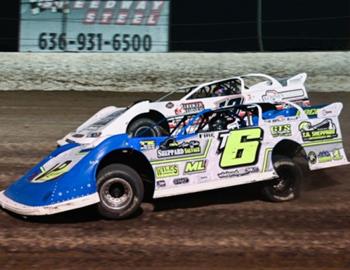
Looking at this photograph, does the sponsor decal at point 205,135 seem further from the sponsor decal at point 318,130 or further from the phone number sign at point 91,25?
the phone number sign at point 91,25

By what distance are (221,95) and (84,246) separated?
513 cm

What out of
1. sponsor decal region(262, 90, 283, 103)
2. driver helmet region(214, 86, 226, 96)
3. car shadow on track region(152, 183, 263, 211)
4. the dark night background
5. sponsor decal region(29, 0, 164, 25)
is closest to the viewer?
car shadow on track region(152, 183, 263, 211)

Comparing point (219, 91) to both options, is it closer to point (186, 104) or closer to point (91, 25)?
point (186, 104)

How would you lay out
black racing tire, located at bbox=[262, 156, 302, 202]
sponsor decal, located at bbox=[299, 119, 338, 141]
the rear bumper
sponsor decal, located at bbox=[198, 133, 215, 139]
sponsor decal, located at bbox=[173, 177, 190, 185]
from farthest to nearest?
sponsor decal, located at bbox=[299, 119, 338, 141] → black racing tire, located at bbox=[262, 156, 302, 202] → sponsor decal, located at bbox=[198, 133, 215, 139] → sponsor decal, located at bbox=[173, 177, 190, 185] → the rear bumper

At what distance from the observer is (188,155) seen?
7.05 m

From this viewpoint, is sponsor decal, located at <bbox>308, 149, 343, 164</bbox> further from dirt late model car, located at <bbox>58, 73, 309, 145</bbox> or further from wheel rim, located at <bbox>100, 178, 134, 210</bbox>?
wheel rim, located at <bbox>100, 178, 134, 210</bbox>

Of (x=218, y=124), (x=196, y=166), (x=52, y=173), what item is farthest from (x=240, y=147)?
(x=52, y=173)

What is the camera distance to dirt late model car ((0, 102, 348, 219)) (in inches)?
262

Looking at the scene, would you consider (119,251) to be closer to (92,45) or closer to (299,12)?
(92,45)

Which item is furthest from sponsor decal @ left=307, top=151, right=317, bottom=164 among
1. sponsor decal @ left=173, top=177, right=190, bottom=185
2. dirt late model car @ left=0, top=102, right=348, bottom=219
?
sponsor decal @ left=173, top=177, right=190, bottom=185

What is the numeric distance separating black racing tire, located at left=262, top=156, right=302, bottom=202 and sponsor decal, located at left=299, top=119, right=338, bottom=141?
35cm

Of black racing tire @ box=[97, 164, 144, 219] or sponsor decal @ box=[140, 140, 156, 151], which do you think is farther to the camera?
sponsor decal @ box=[140, 140, 156, 151]

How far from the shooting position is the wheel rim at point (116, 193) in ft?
22.2

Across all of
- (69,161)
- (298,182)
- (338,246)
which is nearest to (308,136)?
(298,182)
